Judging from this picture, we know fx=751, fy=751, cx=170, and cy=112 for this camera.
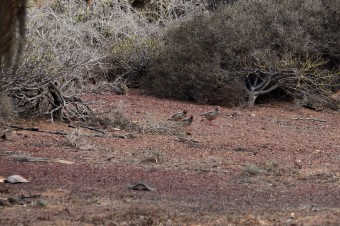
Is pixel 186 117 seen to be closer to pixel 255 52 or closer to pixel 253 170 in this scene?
Answer: pixel 255 52

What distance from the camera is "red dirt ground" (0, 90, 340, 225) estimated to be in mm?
7359

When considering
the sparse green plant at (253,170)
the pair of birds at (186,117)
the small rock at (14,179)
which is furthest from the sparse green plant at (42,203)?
the pair of birds at (186,117)

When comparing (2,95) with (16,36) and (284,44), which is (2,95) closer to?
(284,44)

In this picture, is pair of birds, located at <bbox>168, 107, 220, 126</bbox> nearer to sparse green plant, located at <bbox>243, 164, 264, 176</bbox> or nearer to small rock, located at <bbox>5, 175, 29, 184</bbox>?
sparse green plant, located at <bbox>243, 164, 264, 176</bbox>

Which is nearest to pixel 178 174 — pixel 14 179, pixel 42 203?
pixel 14 179

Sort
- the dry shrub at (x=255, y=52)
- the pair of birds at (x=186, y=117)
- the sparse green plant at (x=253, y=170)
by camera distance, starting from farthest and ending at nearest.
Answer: the dry shrub at (x=255, y=52) < the pair of birds at (x=186, y=117) < the sparse green plant at (x=253, y=170)

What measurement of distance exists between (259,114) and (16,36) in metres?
14.4

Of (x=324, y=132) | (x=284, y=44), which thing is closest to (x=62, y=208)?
(x=324, y=132)

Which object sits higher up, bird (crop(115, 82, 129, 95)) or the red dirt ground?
the red dirt ground

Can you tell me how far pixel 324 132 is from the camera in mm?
15047

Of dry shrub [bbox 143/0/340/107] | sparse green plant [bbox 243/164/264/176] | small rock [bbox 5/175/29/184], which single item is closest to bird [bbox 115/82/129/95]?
dry shrub [bbox 143/0/340/107]

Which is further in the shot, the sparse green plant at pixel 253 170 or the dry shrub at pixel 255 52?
the dry shrub at pixel 255 52

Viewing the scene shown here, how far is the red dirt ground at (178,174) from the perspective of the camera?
7359mm

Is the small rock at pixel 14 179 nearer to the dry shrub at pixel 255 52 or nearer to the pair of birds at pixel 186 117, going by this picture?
the pair of birds at pixel 186 117
